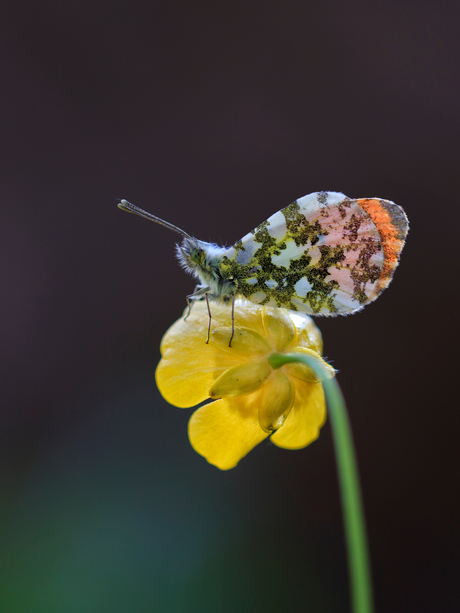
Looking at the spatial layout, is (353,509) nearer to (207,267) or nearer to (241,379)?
(241,379)

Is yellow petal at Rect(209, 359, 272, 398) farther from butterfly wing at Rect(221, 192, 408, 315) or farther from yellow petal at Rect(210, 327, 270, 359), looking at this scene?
butterfly wing at Rect(221, 192, 408, 315)

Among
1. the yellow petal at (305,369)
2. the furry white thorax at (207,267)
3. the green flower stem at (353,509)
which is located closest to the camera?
the green flower stem at (353,509)

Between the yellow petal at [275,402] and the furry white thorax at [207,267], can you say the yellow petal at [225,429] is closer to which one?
the yellow petal at [275,402]

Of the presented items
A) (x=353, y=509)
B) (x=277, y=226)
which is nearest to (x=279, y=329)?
(x=277, y=226)

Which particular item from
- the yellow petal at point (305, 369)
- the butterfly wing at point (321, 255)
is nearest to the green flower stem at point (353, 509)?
the yellow petal at point (305, 369)

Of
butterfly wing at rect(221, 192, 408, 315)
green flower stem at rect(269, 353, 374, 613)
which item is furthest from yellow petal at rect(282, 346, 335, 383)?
green flower stem at rect(269, 353, 374, 613)

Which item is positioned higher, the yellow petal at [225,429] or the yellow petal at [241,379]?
the yellow petal at [241,379]

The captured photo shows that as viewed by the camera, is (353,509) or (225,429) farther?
(225,429)

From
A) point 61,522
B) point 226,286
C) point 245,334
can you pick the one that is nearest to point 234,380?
point 245,334
